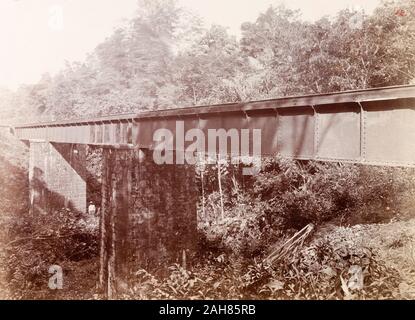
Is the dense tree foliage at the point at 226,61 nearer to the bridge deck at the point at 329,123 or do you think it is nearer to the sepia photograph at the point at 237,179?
the sepia photograph at the point at 237,179

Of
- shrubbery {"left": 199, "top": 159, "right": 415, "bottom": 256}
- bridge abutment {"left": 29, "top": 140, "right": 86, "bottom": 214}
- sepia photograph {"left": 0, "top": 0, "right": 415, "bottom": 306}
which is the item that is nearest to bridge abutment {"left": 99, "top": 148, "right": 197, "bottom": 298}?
sepia photograph {"left": 0, "top": 0, "right": 415, "bottom": 306}

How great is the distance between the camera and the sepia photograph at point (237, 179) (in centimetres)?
684

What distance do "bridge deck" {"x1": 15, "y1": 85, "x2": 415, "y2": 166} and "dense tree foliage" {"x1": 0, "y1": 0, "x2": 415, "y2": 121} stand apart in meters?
11.9

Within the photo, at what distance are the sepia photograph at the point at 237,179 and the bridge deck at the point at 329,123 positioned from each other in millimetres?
26

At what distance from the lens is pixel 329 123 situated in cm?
639

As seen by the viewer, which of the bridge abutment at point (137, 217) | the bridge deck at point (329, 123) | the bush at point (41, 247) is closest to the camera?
the bridge deck at point (329, 123)

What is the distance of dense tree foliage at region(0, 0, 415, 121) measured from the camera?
17.6 meters

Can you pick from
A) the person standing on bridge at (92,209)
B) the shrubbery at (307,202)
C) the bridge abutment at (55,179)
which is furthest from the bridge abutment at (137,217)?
the bridge abutment at (55,179)

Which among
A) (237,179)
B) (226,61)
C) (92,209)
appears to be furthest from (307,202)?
(226,61)

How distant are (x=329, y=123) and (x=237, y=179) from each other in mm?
14038
